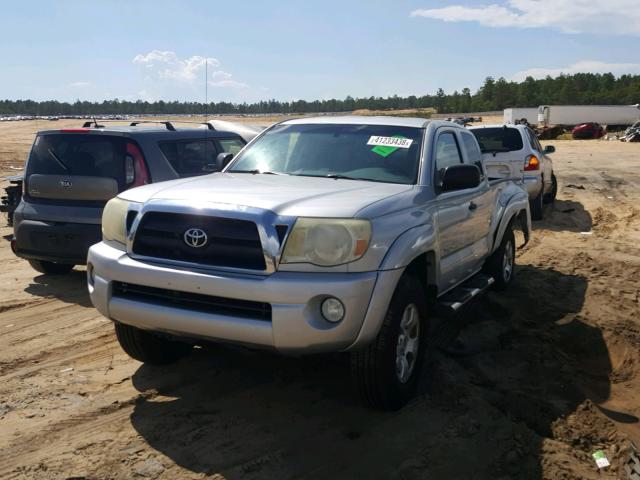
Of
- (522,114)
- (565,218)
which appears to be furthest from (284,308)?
(522,114)

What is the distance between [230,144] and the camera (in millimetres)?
8383

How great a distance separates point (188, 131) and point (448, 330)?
3704 mm

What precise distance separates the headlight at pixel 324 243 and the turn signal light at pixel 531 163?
9631mm

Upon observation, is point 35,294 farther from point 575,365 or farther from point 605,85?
point 605,85

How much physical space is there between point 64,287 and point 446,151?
4.42 meters

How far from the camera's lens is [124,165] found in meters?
6.94

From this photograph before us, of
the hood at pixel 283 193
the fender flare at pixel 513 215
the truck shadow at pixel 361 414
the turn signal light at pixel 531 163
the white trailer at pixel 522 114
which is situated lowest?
the truck shadow at pixel 361 414

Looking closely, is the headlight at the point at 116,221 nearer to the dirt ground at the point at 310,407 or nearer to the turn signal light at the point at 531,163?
the dirt ground at the point at 310,407

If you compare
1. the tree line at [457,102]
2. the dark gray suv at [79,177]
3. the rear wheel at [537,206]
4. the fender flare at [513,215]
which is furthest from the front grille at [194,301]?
the tree line at [457,102]

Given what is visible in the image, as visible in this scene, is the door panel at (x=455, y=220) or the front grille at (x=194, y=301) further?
the door panel at (x=455, y=220)

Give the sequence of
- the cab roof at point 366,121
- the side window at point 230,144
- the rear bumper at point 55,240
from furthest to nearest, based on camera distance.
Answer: the side window at point 230,144 < the rear bumper at point 55,240 < the cab roof at point 366,121

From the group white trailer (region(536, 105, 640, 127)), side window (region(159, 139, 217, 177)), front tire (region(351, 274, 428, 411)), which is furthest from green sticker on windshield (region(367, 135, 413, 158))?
white trailer (region(536, 105, 640, 127))

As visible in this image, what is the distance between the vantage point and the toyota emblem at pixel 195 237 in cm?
397

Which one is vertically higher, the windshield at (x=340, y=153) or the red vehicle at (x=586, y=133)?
the windshield at (x=340, y=153)
